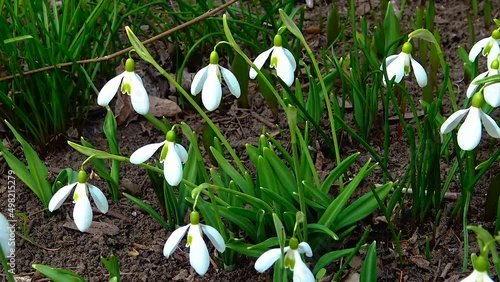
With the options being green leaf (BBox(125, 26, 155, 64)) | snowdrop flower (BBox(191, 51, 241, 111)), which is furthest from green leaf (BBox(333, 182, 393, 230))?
green leaf (BBox(125, 26, 155, 64))

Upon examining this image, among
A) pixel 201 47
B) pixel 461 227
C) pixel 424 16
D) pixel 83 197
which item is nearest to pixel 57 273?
pixel 83 197

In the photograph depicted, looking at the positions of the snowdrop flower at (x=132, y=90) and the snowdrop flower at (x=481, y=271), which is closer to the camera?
the snowdrop flower at (x=481, y=271)

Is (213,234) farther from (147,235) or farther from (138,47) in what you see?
(147,235)

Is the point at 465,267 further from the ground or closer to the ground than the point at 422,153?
closer to the ground

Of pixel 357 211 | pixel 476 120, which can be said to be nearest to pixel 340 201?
pixel 357 211

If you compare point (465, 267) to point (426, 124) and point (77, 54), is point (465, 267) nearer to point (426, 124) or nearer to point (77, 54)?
point (426, 124)

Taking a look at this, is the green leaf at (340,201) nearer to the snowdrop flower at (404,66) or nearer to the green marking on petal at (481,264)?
the snowdrop flower at (404,66)

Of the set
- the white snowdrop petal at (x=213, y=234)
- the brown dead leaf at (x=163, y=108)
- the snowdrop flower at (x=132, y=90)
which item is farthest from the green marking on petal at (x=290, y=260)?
the brown dead leaf at (x=163, y=108)

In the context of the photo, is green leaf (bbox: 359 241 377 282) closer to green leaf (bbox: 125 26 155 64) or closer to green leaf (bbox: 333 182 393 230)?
green leaf (bbox: 333 182 393 230)
